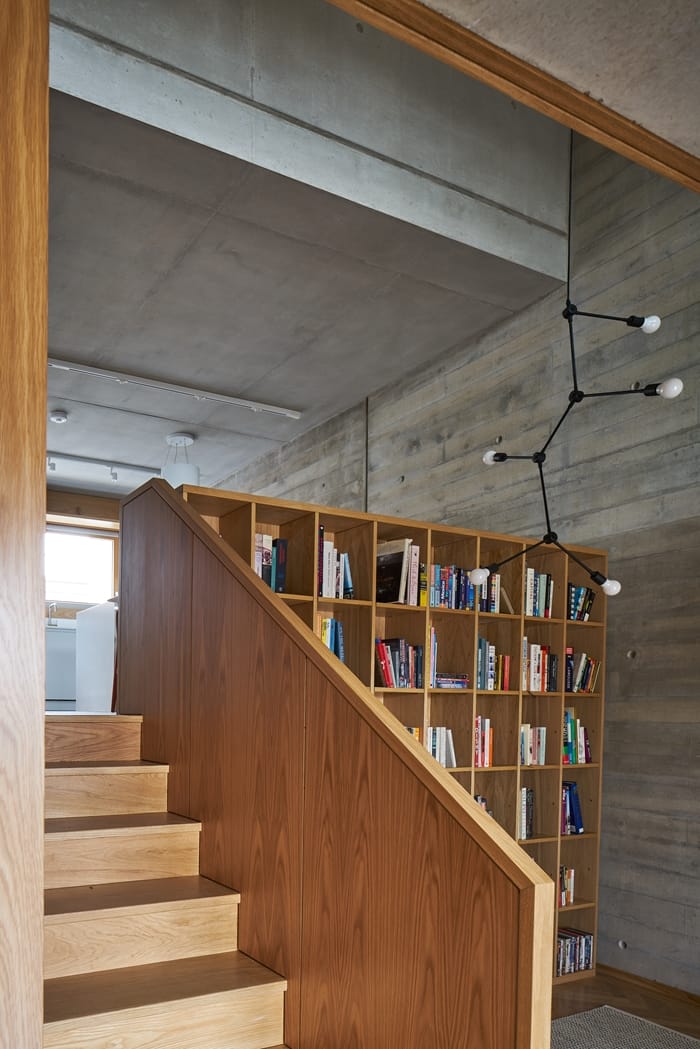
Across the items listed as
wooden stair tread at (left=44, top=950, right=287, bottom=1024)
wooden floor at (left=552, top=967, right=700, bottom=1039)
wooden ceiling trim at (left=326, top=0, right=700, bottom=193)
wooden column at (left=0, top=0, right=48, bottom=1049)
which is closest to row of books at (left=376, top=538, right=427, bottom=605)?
wooden floor at (left=552, top=967, right=700, bottom=1039)

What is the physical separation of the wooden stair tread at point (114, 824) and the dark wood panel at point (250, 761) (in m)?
0.10

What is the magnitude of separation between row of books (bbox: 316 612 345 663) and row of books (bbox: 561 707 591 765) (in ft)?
4.38

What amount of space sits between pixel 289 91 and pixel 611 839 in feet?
13.6

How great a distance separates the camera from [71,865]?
117 inches

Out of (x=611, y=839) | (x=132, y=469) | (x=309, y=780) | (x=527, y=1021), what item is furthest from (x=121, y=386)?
(x=527, y=1021)

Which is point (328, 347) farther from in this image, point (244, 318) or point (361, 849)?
point (361, 849)

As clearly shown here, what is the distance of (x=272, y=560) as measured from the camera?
4426 mm

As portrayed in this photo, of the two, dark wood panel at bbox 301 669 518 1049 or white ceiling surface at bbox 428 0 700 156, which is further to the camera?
dark wood panel at bbox 301 669 518 1049

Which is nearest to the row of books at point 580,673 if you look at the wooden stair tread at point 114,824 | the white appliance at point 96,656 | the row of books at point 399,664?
the row of books at point 399,664

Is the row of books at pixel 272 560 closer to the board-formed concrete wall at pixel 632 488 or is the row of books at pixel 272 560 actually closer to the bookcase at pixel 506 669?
the bookcase at pixel 506 669

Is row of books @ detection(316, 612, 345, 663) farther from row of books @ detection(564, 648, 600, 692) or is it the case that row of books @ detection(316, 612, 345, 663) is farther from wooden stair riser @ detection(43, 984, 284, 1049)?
wooden stair riser @ detection(43, 984, 284, 1049)

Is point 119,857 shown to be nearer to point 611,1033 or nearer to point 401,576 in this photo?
point 401,576

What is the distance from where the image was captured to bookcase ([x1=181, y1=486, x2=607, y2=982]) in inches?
178

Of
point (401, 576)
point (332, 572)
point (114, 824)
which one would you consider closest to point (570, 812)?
point (401, 576)
